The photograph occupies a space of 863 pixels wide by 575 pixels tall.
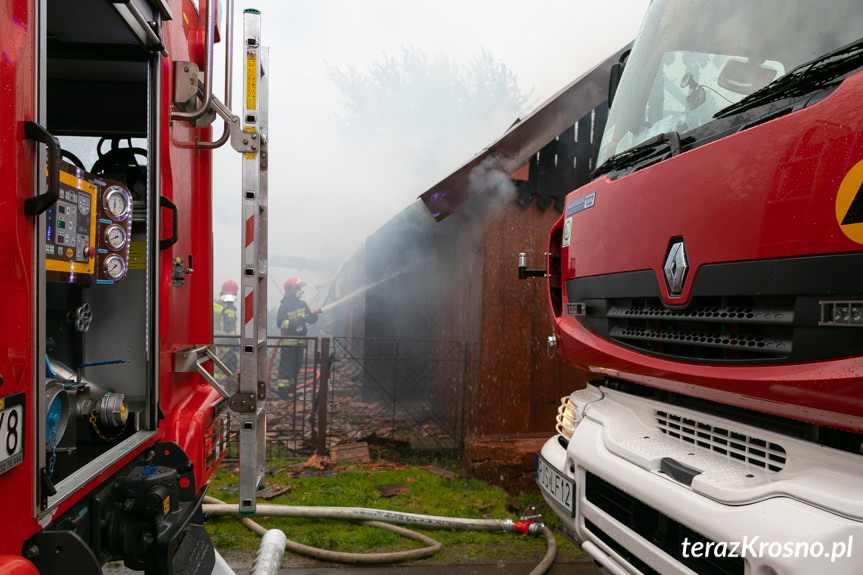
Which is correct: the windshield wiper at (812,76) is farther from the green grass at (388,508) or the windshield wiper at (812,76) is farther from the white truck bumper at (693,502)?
the green grass at (388,508)

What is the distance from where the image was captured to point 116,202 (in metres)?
2.17

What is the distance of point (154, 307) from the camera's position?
2.36m

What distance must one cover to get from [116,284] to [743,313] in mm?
2884

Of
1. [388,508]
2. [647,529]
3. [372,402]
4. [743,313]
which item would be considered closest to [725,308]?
[743,313]

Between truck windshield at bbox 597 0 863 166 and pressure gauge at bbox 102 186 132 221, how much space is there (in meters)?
2.60

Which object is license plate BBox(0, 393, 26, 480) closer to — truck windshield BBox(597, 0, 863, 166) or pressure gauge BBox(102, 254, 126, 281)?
pressure gauge BBox(102, 254, 126, 281)

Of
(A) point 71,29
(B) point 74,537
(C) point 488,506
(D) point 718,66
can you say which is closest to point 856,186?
(D) point 718,66

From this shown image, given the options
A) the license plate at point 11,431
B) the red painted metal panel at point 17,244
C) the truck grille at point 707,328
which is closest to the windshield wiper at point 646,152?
the truck grille at point 707,328

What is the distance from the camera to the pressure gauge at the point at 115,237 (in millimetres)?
2135

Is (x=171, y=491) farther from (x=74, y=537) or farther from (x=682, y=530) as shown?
(x=682, y=530)

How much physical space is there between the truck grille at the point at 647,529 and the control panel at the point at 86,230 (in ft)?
7.94

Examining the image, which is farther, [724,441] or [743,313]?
[724,441]

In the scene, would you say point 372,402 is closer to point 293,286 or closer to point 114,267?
point 293,286

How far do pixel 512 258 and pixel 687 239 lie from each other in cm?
372
